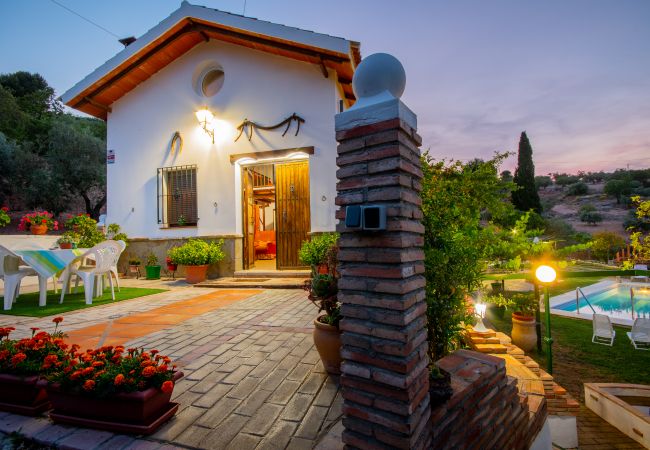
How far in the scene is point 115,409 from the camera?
1.82m

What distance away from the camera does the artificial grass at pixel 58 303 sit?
4.71 meters

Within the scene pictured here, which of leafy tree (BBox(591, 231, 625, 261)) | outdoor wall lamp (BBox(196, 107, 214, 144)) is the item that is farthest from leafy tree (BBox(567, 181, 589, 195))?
outdoor wall lamp (BBox(196, 107, 214, 144))

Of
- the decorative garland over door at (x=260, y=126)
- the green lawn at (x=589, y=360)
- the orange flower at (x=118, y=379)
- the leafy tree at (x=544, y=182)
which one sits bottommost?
the green lawn at (x=589, y=360)

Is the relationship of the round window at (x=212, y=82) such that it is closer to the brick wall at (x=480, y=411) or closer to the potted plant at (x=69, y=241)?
the potted plant at (x=69, y=241)

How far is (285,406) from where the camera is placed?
2.00 metres

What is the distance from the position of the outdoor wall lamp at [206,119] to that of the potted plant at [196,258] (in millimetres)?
3093

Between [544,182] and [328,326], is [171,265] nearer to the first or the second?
[328,326]

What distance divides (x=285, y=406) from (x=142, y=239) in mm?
8388

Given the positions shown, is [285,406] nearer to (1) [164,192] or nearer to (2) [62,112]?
(1) [164,192]

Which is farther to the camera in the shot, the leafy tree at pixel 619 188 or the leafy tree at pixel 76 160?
the leafy tree at pixel 619 188

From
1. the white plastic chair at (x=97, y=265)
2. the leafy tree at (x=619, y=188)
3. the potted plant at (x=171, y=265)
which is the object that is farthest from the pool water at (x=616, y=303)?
the leafy tree at (x=619, y=188)

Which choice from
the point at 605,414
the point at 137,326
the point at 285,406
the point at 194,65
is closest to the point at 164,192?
the point at 194,65

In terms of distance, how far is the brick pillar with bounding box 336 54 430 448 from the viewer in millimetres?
1390

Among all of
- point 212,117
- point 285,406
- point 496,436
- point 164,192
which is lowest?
point 496,436
